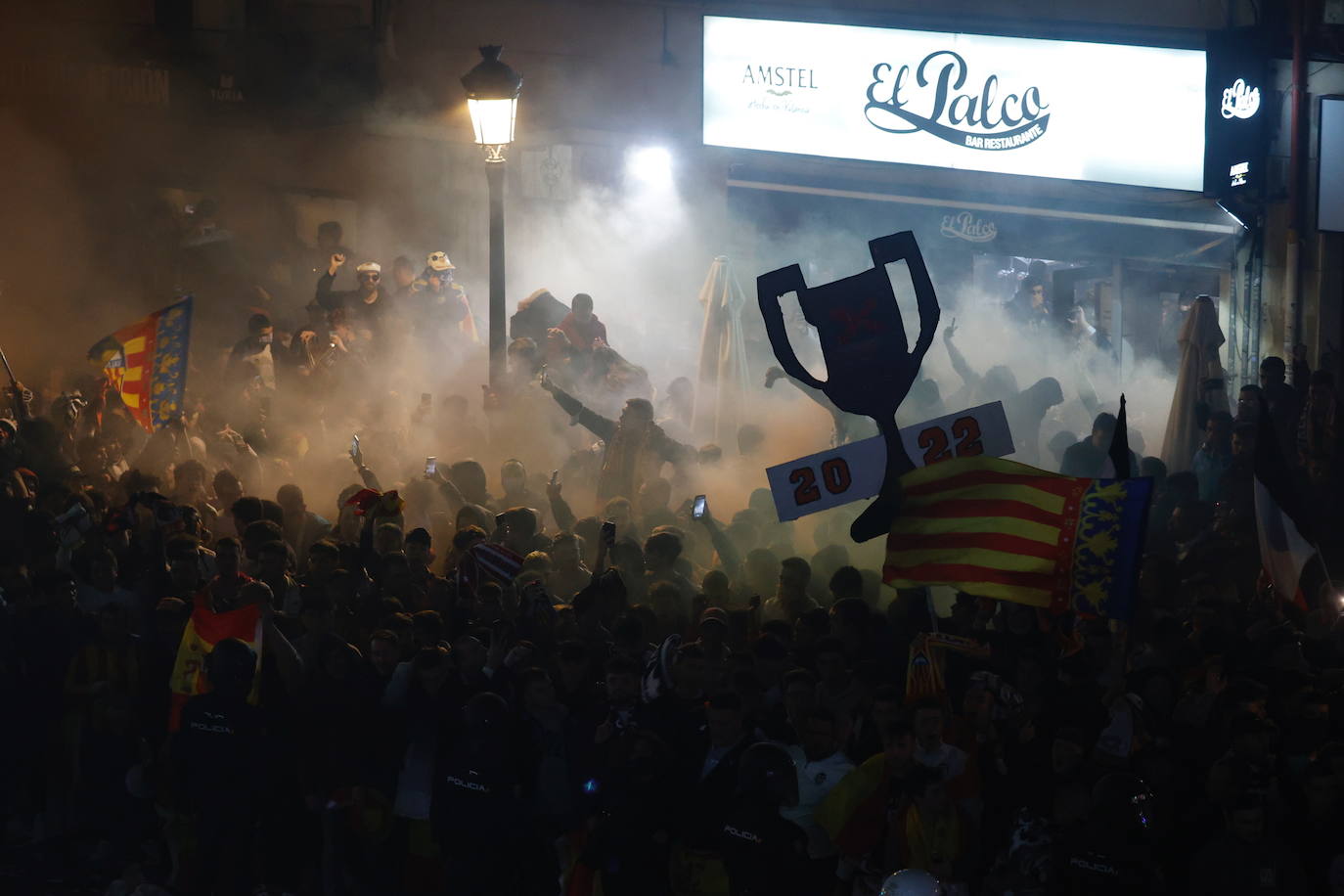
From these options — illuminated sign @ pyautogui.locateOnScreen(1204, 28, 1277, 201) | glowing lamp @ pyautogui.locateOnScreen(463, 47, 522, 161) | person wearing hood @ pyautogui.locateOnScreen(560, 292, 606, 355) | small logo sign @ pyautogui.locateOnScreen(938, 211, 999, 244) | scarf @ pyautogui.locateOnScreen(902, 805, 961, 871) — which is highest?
illuminated sign @ pyautogui.locateOnScreen(1204, 28, 1277, 201)

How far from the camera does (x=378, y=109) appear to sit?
18.6 m

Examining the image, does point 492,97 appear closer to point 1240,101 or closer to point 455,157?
point 455,157

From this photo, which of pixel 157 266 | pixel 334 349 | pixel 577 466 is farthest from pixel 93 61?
pixel 577 466

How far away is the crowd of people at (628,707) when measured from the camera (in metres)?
6.24

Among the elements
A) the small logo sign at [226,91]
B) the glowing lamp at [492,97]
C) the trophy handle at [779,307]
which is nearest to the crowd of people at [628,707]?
the trophy handle at [779,307]

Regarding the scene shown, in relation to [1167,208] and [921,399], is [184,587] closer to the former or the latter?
[921,399]

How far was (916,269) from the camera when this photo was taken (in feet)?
22.2

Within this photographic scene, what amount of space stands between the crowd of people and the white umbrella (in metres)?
3.75

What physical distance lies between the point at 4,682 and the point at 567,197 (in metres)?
11.6

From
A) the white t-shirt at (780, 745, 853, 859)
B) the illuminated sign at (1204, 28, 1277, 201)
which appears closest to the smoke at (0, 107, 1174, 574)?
the illuminated sign at (1204, 28, 1277, 201)

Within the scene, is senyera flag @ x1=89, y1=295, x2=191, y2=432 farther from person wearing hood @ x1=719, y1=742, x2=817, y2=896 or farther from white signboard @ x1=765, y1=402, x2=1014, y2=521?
person wearing hood @ x1=719, y1=742, x2=817, y2=896

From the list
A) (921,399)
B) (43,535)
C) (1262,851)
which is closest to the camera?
(1262,851)

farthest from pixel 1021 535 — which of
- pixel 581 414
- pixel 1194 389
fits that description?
pixel 1194 389

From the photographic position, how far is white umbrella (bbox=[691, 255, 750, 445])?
15266 mm
